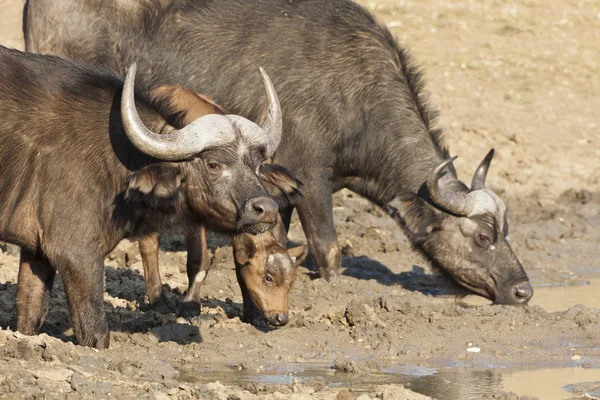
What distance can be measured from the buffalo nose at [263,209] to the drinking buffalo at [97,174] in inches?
0.7

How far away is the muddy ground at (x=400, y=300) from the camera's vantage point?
782cm

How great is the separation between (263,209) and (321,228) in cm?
391

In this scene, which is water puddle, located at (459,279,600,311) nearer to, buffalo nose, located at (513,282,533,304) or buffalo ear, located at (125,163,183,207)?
buffalo nose, located at (513,282,533,304)

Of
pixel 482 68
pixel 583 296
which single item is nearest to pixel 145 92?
pixel 583 296

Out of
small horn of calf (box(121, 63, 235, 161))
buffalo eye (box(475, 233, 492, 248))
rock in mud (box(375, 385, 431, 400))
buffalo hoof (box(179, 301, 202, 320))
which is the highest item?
small horn of calf (box(121, 63, 235, 161))

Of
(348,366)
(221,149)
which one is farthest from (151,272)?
(221,149)

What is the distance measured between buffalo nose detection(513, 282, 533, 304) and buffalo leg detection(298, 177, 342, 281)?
1641 mm

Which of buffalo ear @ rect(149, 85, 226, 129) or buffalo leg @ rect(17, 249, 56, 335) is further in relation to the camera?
buffalo ear @ rect(149, 85, 226, 129)

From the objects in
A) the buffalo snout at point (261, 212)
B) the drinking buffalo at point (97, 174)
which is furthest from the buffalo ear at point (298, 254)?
the buffalo snout at point (261, 212)

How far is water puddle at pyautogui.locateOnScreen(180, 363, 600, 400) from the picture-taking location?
8375mm

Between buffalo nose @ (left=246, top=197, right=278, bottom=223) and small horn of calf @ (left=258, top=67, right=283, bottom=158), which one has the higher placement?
small horn of calf @ (left=258, top=67, right=283, bottom=158)

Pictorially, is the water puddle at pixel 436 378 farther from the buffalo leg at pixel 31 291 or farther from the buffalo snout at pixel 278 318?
the buffalo leg at pixel 31 291

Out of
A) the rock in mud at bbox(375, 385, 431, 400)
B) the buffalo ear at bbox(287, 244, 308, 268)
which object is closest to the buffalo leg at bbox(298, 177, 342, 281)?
the buffalo ear at bbox(287, 244, 308, 268)

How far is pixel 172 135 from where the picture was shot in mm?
7914
